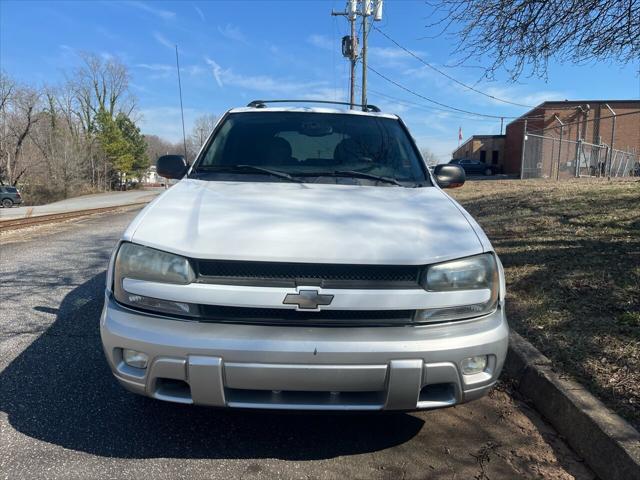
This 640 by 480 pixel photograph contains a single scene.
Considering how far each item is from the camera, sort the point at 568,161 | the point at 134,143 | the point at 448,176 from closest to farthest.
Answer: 1. the point at 448,176
2. the point at 568,161
3. the point at 134,143

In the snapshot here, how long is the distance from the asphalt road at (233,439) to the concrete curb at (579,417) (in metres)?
0.08

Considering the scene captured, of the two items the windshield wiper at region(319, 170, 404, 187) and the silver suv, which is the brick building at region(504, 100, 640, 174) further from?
the silver suv

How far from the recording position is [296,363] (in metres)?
2.11

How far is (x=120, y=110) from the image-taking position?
68.5 m

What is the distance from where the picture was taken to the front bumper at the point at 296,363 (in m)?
2.11

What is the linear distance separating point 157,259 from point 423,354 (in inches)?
51.0

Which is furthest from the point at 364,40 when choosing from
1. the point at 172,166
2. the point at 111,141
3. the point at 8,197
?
the point at 111,141

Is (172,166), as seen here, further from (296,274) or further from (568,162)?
(568,162)

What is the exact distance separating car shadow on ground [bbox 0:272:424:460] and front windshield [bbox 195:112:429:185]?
1575mm

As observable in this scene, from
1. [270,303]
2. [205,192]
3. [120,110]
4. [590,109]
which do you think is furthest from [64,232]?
[120,110]

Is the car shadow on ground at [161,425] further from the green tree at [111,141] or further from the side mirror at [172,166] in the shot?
the green tree at [111,141]

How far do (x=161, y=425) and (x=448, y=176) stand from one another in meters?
2.74

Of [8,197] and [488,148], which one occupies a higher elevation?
[488,148]

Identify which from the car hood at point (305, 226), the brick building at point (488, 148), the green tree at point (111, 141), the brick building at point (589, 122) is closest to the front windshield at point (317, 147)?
the car hood at point (305, 226)
